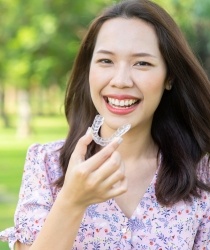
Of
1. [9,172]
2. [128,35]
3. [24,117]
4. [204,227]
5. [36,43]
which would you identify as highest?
[36,43]

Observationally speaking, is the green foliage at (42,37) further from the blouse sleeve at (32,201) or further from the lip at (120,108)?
the lip at (120,108)

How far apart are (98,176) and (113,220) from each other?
2.09ft

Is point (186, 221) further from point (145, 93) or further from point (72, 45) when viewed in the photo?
point (72, 45)

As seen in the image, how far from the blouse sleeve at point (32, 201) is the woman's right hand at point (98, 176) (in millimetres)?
471

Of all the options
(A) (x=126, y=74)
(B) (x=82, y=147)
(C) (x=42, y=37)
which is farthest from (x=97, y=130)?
(C) (x=42, y=37)

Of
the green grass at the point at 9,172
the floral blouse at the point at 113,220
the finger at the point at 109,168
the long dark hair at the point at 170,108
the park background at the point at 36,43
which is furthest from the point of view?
the park background at the point at 36,43

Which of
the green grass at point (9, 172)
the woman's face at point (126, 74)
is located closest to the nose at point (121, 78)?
the woman's face at point (126, 74)

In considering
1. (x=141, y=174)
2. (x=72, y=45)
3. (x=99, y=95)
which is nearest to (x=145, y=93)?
(x=99, y=95)

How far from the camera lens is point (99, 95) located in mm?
2752

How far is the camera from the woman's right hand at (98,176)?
2188 millimetres

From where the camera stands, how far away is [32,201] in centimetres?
277

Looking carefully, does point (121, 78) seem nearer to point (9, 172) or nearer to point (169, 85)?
point (169, 85)

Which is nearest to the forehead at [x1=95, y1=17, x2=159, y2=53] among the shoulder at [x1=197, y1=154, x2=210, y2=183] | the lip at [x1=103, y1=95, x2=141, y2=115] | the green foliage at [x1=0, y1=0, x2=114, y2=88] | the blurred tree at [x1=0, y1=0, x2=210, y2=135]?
the lip at [x1=103, y1=95, x2=141, y2=115]

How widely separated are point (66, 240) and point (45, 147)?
630 millimetres
